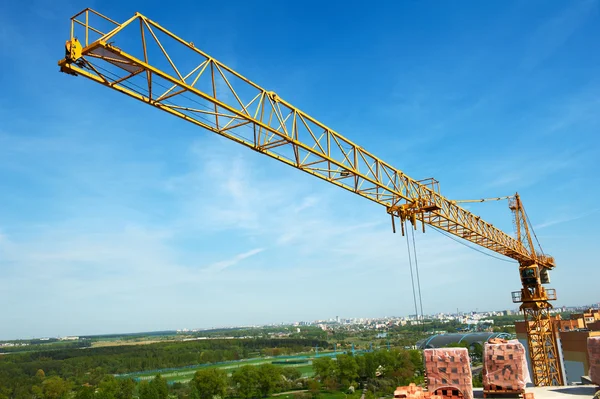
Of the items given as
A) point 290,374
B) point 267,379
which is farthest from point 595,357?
point 290,374

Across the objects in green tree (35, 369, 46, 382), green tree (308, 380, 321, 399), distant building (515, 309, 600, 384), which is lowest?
green tree (308, 380, 321, 399)

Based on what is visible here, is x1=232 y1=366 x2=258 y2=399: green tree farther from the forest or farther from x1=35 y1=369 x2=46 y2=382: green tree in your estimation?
x1=35 y1=369 x2=46 y2=382: green tree

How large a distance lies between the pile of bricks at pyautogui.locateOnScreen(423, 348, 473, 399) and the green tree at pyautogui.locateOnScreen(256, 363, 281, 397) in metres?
50.4

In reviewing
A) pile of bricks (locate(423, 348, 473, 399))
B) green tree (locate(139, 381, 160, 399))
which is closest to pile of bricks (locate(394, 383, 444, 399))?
pile of bricks (locate(423, 348, 473, 399))

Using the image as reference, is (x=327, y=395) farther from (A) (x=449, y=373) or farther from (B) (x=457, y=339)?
(A) (x=449, y=373)

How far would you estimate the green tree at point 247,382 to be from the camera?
60750 millimetres

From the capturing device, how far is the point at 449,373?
50.8 ft

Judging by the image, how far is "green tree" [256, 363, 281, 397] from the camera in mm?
61562

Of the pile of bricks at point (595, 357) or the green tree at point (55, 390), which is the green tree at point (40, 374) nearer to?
the green tree at point (55, 390)

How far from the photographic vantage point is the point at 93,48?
480 inches

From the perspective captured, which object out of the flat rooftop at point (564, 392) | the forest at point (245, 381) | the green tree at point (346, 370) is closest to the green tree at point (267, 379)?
the forest at point (245, 381)

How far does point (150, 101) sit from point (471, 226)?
994 inches

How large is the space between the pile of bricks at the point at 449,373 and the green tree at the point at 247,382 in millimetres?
50439

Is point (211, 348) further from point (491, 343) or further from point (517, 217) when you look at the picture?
point (491, 343)
